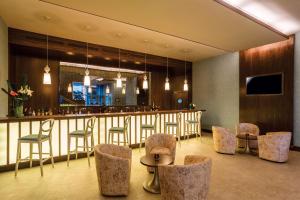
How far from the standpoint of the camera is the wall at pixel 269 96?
5234mm

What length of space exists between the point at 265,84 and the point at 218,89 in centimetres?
176

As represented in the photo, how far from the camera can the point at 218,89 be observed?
7.27 meters

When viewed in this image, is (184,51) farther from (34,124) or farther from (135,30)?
(34,124)

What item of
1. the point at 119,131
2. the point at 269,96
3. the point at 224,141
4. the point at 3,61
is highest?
the point at 3,61

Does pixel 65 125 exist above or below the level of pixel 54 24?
below

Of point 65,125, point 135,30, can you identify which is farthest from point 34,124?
point 135,30

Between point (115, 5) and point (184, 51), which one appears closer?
point (115, 5)

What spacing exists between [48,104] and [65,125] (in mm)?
2312

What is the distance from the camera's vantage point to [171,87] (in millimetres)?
9375

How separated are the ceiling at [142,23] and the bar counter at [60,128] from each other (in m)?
2.13

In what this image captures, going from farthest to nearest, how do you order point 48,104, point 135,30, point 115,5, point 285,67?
point 48,104 → point 285,67 → point 135,30 → point 115,5

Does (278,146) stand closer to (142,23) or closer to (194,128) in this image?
(194,128)

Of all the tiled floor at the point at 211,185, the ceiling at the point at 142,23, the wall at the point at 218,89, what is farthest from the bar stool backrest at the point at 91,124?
the wall at the point at 218,89

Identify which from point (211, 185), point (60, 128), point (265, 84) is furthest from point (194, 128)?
point (60, 128)
